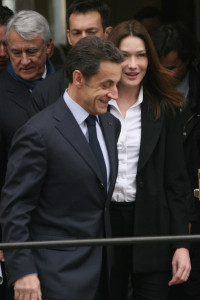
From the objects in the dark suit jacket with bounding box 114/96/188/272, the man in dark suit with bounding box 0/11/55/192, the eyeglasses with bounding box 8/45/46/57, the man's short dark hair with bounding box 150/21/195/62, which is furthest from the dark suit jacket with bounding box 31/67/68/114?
the man's short dark hair with bounding box 150/21/195/62

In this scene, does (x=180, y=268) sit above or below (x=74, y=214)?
below

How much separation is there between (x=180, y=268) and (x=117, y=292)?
34 centimetres

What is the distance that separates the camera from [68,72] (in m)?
3.81

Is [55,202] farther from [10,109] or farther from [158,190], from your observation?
[10,109]

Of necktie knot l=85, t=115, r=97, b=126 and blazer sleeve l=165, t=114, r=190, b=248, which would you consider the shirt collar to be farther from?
blazer sleeve l=165, t=114, r=190, b=248

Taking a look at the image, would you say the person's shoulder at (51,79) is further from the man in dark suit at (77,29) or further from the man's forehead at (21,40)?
the man's forehead at (21,40)

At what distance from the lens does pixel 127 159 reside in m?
4.22

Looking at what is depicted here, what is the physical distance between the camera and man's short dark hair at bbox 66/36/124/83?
371cm

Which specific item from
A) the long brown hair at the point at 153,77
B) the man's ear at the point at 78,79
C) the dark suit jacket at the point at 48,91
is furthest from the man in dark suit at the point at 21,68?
the man's ear at the point at 78,79

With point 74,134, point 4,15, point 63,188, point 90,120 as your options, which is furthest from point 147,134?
point 4,15

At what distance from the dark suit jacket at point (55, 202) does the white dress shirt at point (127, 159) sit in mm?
348

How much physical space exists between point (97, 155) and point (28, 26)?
3.81 feet

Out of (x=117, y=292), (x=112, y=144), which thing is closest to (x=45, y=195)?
(x=112, y=144)

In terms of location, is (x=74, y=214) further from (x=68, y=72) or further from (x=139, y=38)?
(x=139, y=38)
